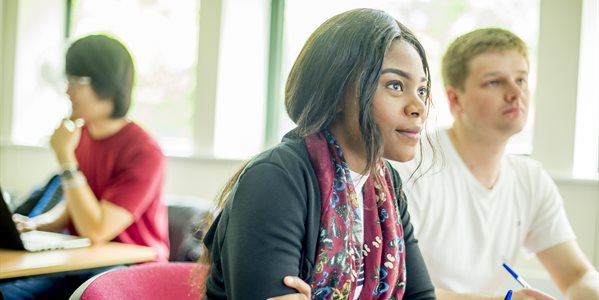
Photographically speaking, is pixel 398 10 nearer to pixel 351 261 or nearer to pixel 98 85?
pixel 98 85

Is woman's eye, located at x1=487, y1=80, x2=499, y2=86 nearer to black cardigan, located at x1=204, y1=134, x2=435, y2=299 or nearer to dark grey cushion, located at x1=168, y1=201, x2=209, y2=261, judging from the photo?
black cardigan, located at x1=204, y1=134, x2=435, y2=299

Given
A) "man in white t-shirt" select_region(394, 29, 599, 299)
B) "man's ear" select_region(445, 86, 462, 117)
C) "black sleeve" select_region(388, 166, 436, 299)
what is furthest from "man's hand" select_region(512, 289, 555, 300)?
"man's ear" select_region(445, 86, 462, 117)

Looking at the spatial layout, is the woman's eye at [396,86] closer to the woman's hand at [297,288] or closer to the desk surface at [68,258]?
the woman's hand at [297,288]

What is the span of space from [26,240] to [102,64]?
0.72 m

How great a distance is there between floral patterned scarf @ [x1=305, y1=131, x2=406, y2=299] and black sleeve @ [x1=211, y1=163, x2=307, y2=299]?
0.17ft

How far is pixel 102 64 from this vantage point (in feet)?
7.89

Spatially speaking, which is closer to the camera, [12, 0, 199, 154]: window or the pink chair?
the pink chair

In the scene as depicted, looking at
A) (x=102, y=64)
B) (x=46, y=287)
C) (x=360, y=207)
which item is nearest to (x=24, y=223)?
(x=46, y=287)

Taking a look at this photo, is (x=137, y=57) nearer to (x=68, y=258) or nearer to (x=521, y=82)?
(x=68, y=258)

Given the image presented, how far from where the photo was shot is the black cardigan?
3.49 ft

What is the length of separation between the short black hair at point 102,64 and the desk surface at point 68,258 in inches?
21.8

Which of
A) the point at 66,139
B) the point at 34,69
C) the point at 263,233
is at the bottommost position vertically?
the point at 263,233

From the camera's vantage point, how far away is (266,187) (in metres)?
1.11

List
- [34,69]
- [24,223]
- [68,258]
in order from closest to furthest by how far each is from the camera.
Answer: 1. [68,258]
2. [24,223]
3. [34,69]
